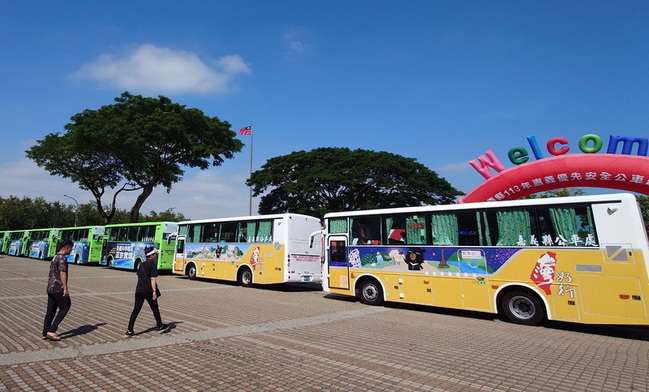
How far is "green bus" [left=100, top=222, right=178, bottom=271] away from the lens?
832 inches

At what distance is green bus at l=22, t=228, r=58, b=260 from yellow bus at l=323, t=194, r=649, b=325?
30.6 meters

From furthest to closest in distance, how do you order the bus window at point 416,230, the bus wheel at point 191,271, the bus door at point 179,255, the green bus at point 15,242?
the green bus at point 15,242, the bus door at point 179,255, the bus wheel at point 191,271, the bus window at point 416,230

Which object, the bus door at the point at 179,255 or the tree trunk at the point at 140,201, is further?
the tree trunk at the point at 140,201

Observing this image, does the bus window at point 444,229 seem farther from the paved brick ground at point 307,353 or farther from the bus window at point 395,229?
the paved brick ground at point 307,353

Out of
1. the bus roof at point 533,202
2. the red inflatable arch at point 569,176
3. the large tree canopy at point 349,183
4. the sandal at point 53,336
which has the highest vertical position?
the large tree canopy at point 349,183

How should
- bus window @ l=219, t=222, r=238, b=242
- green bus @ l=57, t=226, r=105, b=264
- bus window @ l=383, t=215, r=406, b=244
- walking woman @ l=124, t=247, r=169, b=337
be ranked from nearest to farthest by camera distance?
walking woman @ l=124, t=247, r=169, b=337 → bus window @ l=383, t=215, r=406, b=244 → bus window @ l=219, t=222, r=238, b=242 → green bus @ l=57, t=226, r=105, b=264

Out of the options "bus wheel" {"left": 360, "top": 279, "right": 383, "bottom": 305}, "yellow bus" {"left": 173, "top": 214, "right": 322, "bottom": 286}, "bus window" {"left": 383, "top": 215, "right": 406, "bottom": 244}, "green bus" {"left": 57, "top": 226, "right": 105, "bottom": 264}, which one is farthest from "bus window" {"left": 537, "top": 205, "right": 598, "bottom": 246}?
"green bus" {"left": 57, "top": 226, "right": 105, "bottom": 264}

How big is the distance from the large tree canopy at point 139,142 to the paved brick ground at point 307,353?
63.0 feet

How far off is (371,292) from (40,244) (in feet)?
114

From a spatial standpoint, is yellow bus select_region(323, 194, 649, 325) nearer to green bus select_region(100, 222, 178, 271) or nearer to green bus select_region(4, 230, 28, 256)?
green bus select_region(100, 222, 178, 271)

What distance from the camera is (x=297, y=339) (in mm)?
6762

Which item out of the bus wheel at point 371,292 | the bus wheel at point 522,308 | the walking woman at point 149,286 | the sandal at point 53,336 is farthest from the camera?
the bus wheel at point 371,292

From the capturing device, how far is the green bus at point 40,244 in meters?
31.1

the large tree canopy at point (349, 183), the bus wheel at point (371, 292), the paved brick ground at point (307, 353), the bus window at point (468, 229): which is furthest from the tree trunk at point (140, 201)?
the bus window at point (468, 229)
